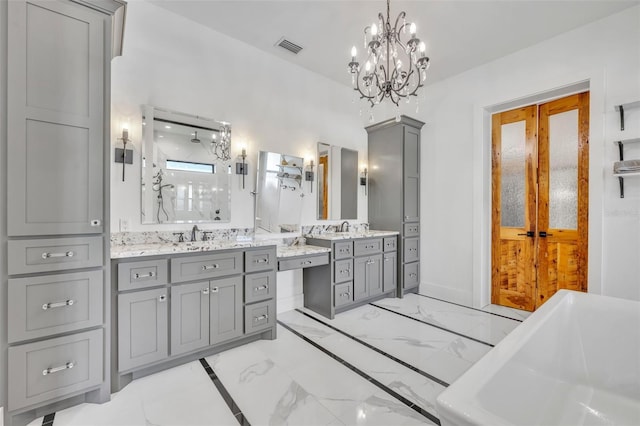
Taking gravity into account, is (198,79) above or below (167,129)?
above

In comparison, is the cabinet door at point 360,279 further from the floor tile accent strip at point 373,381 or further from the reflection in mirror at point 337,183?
the floor tile accent strip at point 373,381

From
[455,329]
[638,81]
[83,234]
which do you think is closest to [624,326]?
[455,329]

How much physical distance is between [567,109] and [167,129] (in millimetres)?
4233

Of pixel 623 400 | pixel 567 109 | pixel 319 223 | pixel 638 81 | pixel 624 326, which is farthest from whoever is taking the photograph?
pixel 319 223

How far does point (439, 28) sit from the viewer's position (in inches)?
116

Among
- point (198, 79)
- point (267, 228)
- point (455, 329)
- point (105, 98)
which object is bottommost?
point (455, 329)

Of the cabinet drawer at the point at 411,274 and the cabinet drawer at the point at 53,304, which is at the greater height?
the cabinet drawer at the point at 53,304

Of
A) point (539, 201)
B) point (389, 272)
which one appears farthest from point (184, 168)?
point (539, 201)

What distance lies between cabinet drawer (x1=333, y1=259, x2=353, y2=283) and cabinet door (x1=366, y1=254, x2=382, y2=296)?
31cm

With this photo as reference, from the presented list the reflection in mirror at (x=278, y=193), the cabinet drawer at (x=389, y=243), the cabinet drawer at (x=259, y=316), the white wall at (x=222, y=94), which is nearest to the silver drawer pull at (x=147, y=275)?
the white wall at (x=222, y=94)

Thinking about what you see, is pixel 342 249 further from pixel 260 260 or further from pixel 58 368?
pixel 58 368

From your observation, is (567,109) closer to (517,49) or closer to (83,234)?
(517,49)

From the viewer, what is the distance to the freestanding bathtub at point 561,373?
1.01 metres

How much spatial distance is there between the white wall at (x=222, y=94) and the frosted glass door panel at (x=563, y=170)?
2460 millimetres
